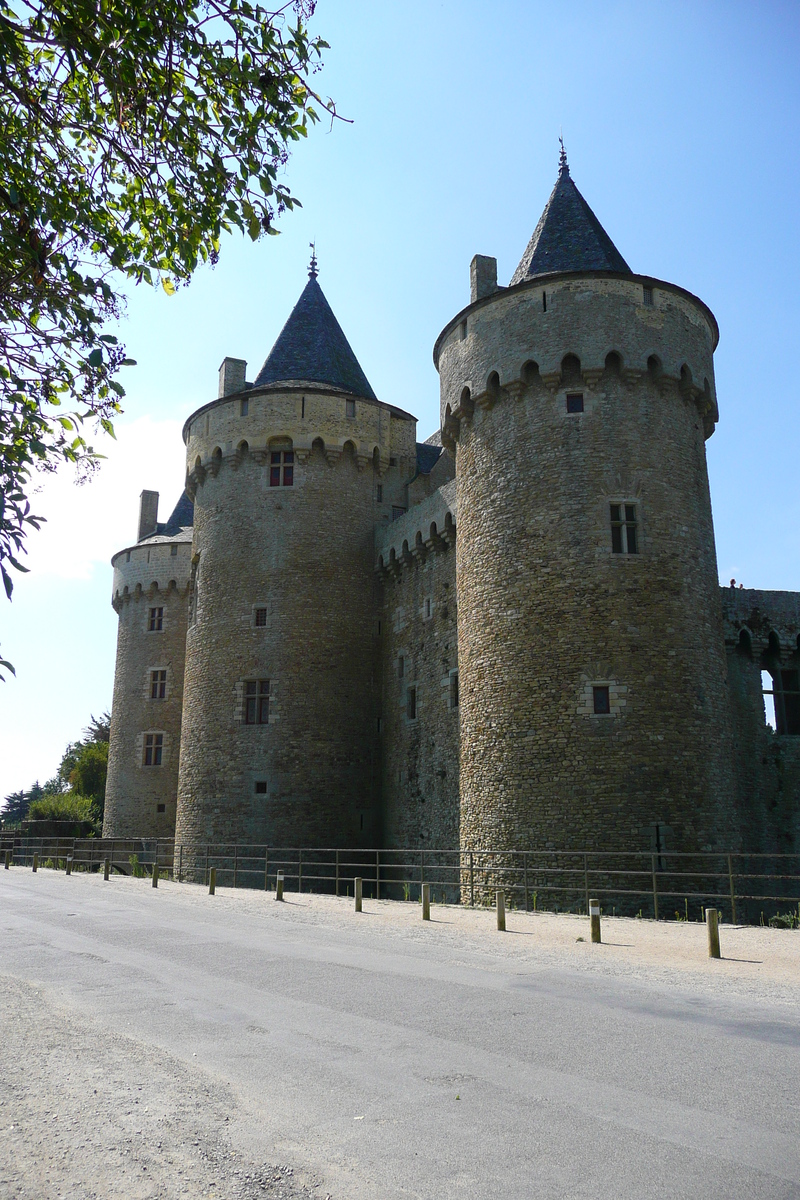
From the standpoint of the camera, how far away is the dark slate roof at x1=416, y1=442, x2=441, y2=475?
31.0 meters

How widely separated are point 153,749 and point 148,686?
2.49 m

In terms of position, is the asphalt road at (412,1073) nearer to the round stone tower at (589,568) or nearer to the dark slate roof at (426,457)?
the round stone tower at (589,568)

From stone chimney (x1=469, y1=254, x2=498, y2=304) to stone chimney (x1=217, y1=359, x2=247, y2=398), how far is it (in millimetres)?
9618

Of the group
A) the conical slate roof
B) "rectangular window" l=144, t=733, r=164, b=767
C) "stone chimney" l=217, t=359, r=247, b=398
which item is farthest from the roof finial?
"rectangular window" l=144, t=733, r=164, b=767

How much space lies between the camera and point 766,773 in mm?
21891

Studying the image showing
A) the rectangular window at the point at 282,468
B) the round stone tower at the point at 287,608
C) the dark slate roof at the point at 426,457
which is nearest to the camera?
the round stone tower at the point at 287,608

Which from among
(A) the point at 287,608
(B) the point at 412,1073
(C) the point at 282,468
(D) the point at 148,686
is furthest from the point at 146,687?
(B) the point at 412,1073

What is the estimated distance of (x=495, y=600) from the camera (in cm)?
1928

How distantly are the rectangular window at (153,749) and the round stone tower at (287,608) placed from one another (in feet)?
26.6

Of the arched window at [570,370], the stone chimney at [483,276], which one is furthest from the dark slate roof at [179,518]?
the arched window at [570,370]

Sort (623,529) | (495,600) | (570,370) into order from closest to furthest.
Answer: (623,529)
(495,600)
(570,370)

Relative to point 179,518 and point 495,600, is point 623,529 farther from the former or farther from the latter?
point 179,518

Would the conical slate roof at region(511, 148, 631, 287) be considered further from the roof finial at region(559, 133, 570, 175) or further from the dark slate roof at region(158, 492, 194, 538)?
the dark slate roof at region(158, 492, 194, 538)

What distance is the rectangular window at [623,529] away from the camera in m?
18.4
